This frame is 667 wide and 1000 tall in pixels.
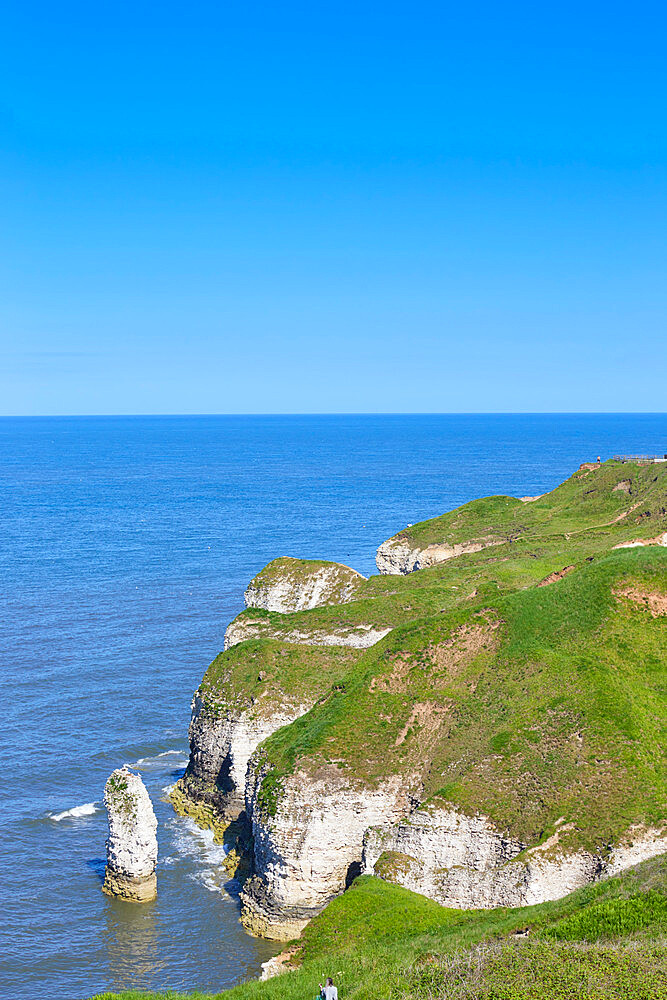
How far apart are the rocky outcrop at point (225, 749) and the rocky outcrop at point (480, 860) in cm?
1274

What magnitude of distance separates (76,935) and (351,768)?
15.0 m

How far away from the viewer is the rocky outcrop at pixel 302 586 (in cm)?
7106

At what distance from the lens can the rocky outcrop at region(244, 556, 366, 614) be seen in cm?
7106

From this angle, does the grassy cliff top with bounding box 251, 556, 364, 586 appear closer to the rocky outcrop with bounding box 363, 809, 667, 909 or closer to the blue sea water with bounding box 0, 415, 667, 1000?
the blue sea water with bounding box 0, 415, 667, 1000

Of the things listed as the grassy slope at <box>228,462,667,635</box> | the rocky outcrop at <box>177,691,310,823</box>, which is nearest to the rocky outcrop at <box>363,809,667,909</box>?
the rocky outcrop at <box>177,691,310,823</box>

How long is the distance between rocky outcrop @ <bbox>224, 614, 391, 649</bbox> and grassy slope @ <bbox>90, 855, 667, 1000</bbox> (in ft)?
77.6

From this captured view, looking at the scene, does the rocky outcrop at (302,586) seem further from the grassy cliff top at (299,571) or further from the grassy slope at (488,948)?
the grassy slope at (488,948)

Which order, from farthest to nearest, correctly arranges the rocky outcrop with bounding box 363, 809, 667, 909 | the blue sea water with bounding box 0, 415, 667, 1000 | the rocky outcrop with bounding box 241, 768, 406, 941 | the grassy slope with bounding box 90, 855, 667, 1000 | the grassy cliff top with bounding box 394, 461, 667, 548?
1. the grassy cliff top with bounding box 394, 461, 667, 548
2. the rocky outcrop with bounding box 241, 768, 406, 941
3. the blue sea water with bounding box 0, 415, 667, 1000
4. the rocky outcrop with bounding box 363, 809, 667, 909
5. the grassy slope with bounding box 90, 855, 667, 1000

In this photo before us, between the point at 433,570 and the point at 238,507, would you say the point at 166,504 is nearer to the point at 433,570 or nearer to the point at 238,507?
the point at 238,507

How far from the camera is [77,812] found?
53500mm

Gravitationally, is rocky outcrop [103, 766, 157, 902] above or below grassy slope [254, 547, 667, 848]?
below

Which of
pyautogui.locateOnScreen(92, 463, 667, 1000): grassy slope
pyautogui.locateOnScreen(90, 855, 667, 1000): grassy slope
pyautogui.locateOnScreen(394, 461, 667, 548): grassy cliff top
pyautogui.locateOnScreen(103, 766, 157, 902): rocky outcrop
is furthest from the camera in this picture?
pyautogui.locateOnScreen(394, 461, 667, 548): grassy cliff top

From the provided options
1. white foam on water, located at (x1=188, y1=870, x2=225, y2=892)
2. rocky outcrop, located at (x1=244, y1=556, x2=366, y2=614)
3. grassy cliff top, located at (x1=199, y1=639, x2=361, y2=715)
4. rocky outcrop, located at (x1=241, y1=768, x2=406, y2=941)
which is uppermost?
rocky outcrop, located at (x1=244, y1=556, x2=366, y2=614)

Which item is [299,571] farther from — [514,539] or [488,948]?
[488,948]
